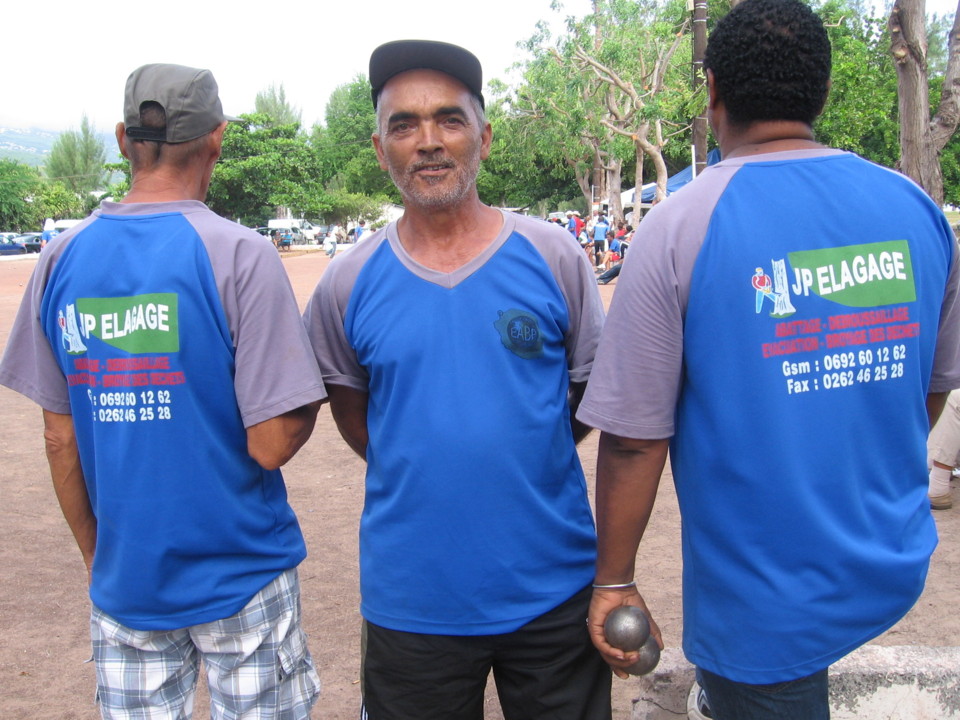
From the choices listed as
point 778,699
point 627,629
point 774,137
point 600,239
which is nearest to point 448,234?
point 774,137

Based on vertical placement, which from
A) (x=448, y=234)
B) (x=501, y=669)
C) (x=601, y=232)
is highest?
(x=601, y=232)

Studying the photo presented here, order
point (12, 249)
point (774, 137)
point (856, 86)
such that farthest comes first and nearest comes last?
1. point (12, 249)
2. point (856, 86)
3. point (774, 137)

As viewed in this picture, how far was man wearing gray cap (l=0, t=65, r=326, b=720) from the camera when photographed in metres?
2.13

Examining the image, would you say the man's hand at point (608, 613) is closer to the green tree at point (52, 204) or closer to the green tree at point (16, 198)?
the green tree at point (16, 198)

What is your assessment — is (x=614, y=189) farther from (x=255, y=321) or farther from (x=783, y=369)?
(x=783, y=369)

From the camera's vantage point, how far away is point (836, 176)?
186 centimetres

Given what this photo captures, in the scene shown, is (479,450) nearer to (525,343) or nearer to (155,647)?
(525,343)

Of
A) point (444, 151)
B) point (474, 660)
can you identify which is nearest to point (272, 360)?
point (444, 151)

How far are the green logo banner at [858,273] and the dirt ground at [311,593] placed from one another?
2.15 meters

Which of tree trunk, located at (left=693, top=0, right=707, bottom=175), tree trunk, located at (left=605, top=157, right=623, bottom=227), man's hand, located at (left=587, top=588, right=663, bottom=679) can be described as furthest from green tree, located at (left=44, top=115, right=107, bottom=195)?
man's hand, located at (left=587, top=588, right=663, bottom=679)

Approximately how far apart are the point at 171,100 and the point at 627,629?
5.35 feet

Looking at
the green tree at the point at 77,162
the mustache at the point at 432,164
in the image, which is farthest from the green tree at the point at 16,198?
the mustache at the point at 432,164

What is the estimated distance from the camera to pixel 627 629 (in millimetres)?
2045

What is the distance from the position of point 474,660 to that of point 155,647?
0.78 meters
